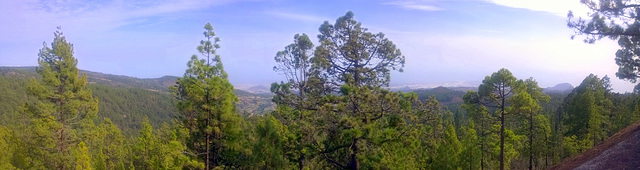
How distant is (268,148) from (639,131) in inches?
659

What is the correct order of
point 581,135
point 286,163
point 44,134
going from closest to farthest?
1. point 286,163
2. point 44,134
3. point 581,135

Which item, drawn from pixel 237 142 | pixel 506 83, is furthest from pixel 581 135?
pixel 237 142

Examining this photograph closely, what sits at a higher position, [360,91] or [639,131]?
[360,91]

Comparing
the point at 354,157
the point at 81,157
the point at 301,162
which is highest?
the point at 354,157

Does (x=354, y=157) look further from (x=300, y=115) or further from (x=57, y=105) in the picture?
(x=57, y=105)

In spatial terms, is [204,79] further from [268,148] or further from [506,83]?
[506,83]

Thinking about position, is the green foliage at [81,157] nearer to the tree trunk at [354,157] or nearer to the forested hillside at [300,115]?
the forested hillside at [300,115]

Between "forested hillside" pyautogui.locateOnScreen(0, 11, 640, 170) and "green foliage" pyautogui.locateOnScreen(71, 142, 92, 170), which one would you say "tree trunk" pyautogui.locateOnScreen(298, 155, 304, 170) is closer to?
"forested hillside" pyautogui.locateOnScreen(0, 11, 640, 170)

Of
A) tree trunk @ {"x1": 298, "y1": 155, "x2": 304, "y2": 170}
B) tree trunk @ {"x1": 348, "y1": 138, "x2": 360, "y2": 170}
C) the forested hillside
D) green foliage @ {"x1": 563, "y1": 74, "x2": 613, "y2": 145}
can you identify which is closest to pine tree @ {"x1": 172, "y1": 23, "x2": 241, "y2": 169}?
the forested hillside

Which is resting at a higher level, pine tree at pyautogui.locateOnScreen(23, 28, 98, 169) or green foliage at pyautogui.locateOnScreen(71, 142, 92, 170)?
pine tree at pyautogui.locateOnScreen(23, 28, 98, 169)

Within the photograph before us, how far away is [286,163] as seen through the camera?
575 inches

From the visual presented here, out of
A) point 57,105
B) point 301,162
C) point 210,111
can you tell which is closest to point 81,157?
point 57,105

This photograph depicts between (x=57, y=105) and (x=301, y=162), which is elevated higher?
(x=57, y=105)

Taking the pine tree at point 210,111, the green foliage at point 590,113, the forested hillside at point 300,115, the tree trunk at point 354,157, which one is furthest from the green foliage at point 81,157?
the green foliage at point 590,113
